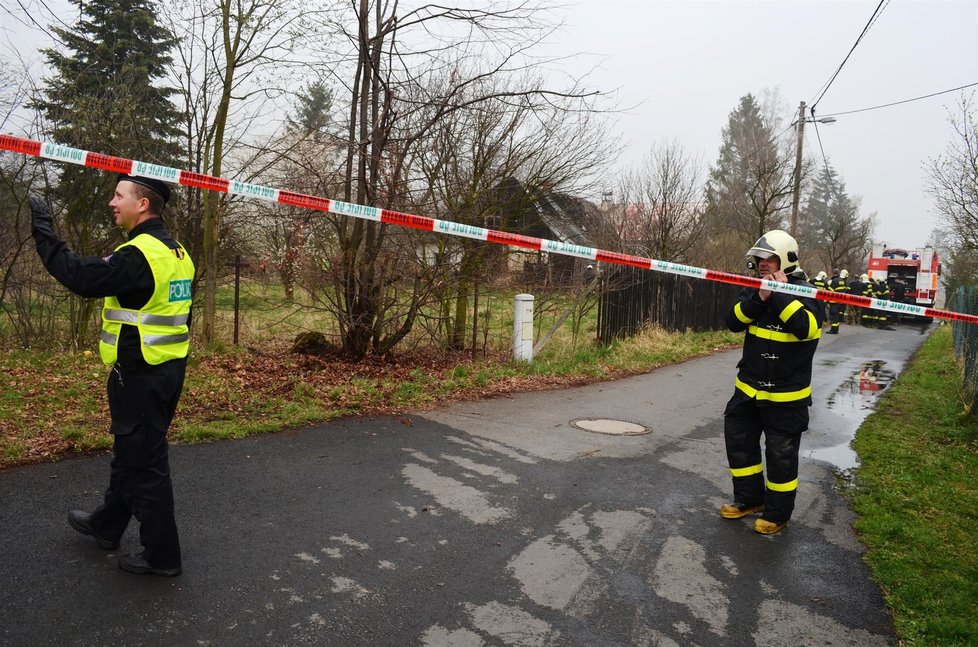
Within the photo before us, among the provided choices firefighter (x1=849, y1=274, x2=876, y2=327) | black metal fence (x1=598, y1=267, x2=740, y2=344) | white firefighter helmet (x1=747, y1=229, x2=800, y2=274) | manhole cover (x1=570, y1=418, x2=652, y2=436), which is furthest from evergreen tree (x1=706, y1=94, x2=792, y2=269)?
white firefighter helmet (x1=747, y1=229, x2=800, y2=274)

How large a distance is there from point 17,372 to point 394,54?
6357 millimetres

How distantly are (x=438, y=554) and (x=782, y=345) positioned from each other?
2809 mm

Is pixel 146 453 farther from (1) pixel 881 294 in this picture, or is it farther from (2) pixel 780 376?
(1) pixel 881 294

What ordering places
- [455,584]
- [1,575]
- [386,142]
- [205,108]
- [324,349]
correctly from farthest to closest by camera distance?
[205,108]
[324,349]
[386,142]
[455,584]
[1,575]

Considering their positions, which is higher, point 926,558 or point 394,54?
point 394,54

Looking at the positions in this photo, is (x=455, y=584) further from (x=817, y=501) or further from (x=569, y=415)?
(x=569, y=415)

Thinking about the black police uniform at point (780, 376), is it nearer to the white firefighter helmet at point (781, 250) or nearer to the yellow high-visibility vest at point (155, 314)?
the white firefighter helmet at point (781, 250)

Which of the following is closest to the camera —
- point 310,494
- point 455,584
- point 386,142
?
point 455,584

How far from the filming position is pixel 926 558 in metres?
4.43

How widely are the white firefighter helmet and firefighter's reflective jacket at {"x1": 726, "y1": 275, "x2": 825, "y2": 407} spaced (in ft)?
0.34

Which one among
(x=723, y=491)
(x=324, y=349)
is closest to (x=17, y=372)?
(x=324, y=349)

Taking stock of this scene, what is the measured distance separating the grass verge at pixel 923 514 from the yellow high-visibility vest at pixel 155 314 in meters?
4.15

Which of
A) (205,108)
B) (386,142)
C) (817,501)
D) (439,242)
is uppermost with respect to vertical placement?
(205,108)

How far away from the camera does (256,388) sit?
784cm
